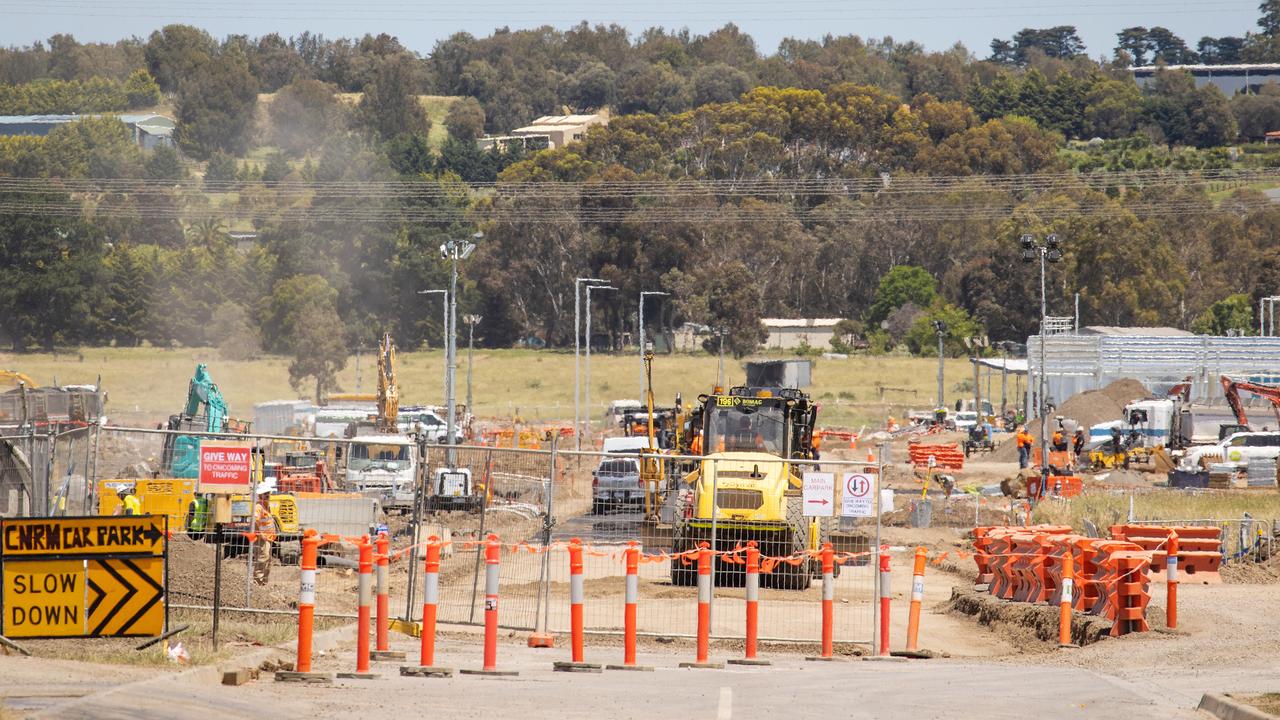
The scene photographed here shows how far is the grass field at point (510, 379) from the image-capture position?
86.3 metres

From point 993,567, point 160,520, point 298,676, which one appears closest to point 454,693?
point 298,676

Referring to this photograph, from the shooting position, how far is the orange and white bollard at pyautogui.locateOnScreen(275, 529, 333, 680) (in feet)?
44.8

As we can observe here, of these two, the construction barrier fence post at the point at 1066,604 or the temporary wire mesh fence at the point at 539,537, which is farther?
the temporary wire mesh fence at the point at 539,537

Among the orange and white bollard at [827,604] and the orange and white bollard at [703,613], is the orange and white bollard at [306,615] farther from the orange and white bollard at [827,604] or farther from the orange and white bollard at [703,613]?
the orange and white bollard at [827,604]

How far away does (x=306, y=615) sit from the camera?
1371cm

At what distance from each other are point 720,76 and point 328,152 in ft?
218

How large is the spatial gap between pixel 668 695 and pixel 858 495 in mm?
5114

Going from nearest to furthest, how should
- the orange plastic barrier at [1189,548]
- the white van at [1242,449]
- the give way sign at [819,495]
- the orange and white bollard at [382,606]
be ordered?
1. the orange and white bollard at [382,606]
2. the give way sign at [819,495]
3. the orange plastic barrier at [1189,548]
4. the white van at [1242,449]

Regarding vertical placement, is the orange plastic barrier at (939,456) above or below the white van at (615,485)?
below

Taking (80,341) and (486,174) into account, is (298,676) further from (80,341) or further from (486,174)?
(486,174)

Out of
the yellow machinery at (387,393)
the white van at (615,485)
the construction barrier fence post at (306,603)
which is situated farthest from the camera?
the yellow machinery at (387,393)

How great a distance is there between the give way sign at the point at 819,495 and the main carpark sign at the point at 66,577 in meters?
7.28

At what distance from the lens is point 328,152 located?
5335 inches

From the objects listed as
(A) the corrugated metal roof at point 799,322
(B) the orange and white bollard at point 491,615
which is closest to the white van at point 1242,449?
(B) the orange and white bollard at point 491,615
